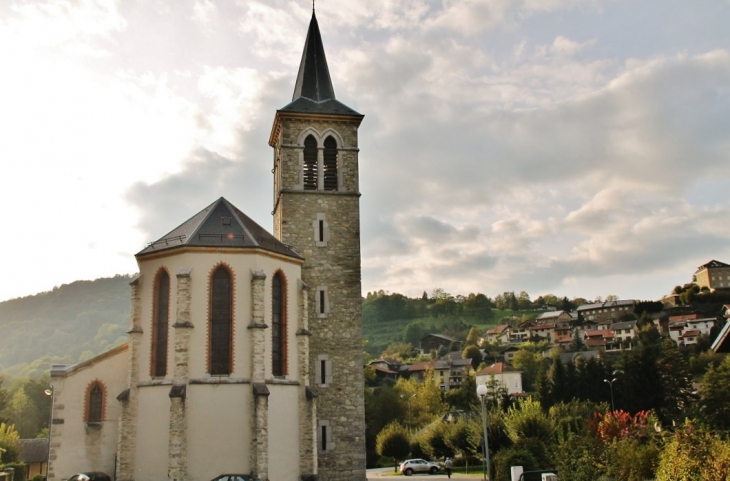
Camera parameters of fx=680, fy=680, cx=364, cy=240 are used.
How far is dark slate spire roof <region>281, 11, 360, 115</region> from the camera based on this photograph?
34.4 metres

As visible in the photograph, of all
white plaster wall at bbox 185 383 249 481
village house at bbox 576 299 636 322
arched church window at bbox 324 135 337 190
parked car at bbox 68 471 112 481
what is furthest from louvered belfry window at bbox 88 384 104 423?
village house at bbox 576 299 636 322

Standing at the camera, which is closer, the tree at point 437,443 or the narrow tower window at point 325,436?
the narrow tower window at point 325,436

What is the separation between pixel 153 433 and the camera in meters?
25.6

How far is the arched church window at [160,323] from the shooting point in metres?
26.5

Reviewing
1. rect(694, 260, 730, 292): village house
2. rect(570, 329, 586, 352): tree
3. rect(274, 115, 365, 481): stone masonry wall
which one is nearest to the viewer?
rect(274, 115, 365, 481): stone masonry wall

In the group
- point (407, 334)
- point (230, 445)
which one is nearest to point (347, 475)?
point (230, 445)

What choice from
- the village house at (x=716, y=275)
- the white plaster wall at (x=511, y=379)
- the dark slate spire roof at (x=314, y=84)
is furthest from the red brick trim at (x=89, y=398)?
the village house at (x=716, y=275)

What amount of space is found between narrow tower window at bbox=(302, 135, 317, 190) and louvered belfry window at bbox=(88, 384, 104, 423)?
42.9 feet

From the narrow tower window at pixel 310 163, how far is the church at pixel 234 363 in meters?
0.38

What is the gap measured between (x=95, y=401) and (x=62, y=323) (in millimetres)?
149130

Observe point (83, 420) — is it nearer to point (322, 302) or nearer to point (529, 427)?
point (322, 302)

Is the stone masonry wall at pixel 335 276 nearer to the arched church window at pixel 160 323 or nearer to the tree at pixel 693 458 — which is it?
the arched church window at pixel 160 323

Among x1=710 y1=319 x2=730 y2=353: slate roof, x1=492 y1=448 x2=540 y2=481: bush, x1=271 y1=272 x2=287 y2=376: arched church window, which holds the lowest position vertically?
x1=492 y1=448 x2=540 y2=481: bush

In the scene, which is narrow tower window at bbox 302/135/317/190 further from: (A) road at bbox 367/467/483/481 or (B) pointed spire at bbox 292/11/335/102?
(A) road at bbox 367/467/483/481
